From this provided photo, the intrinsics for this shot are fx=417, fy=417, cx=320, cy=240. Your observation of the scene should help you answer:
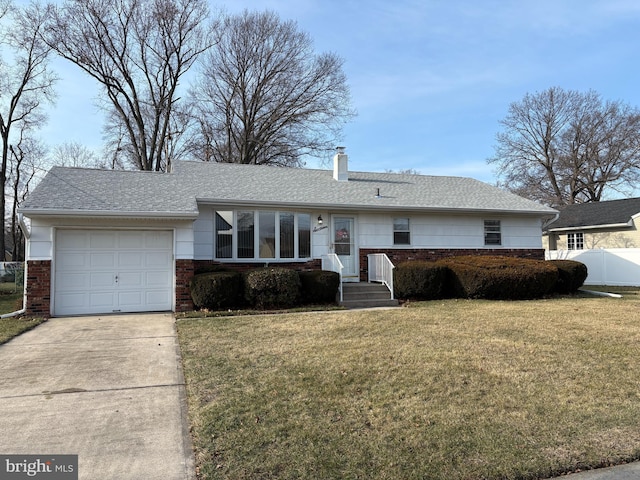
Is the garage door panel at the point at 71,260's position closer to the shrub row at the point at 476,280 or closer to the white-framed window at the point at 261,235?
the white-framed window at the point at 261,235

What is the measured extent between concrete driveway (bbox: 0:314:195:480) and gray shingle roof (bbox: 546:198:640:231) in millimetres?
22483

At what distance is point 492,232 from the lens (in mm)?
15625

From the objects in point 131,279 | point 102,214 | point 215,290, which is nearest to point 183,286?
point 215,290

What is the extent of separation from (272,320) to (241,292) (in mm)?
1875

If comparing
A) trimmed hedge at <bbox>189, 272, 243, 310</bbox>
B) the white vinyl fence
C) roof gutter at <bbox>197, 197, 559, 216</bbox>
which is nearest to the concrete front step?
roof gutter at <bbox>197, 197, 559, 216</bbox>

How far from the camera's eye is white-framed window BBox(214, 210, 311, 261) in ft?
41.4

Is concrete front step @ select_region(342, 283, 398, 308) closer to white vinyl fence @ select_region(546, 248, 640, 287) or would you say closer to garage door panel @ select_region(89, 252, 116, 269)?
garage door panel @ select_region(89, 252, 116, 269)

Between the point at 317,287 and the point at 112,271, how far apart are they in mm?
5251

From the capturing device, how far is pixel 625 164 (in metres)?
31.5

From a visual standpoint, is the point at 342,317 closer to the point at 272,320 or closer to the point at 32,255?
the point at 272,320

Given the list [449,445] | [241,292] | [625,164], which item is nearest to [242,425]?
[449,445]

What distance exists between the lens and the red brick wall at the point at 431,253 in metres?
14.0

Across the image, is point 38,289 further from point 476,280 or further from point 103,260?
point 476,280

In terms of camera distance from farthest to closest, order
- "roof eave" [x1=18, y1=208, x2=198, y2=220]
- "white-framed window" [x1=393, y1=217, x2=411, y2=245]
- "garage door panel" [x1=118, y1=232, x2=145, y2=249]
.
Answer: "white-framed window" [x1=393, y1=217, x2=411, y2=245]
"garage door panel" [x1=118, y1=232, x2=145, y2=249]
"roof eave" [x1=18, y1=208, x2=198, y2=220]
